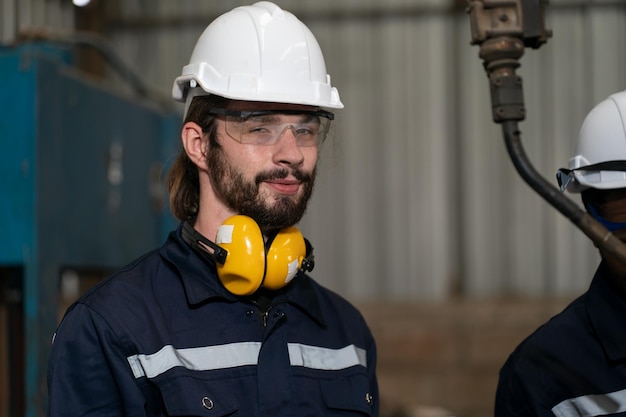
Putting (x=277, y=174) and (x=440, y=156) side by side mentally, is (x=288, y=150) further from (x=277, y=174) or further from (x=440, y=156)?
(x=440, y=156)

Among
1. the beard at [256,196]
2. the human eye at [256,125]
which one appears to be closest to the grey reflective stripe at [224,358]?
the beard at [256,196]

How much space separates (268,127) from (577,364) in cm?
94

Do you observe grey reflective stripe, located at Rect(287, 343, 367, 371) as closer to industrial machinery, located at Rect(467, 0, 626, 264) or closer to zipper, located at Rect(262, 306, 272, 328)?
zipper, located at Rect(262, 306, 272, 328)

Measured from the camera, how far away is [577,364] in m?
2.26

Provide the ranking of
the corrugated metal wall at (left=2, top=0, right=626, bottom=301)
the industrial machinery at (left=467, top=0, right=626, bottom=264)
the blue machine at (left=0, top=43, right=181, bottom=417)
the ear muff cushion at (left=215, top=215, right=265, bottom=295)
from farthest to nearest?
the corrugated metal wall at (left=2, top=0, right=626, bottom=301), the blue machine at (left=0, top=43, right=181, bottom=417), the ear muff cushion at (left=215, top=215, right=265, bottom=295), the industrial machinery at (left=467, top=0, right=626, bottom=264)

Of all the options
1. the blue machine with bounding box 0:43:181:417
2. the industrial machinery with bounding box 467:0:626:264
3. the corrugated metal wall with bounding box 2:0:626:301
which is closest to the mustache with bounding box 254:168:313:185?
the industrial machinery with bounding box 467:0:626:264

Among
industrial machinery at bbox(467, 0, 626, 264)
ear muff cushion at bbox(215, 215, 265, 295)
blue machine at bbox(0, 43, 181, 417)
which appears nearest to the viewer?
industrial machinery at bbox(467, 0, 626, 264)

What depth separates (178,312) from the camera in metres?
2.13

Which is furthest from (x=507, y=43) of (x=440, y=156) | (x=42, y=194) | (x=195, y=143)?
(x=440, y=156)

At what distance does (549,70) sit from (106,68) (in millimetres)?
3389

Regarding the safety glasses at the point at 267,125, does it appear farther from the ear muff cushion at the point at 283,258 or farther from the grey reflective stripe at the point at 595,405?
the grey reflective stripe at the point at 595,405

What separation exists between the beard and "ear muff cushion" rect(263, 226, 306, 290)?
0.03 metres

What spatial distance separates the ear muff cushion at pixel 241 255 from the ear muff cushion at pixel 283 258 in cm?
3

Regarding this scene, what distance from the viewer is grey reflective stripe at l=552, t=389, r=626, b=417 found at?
2.19 metres
